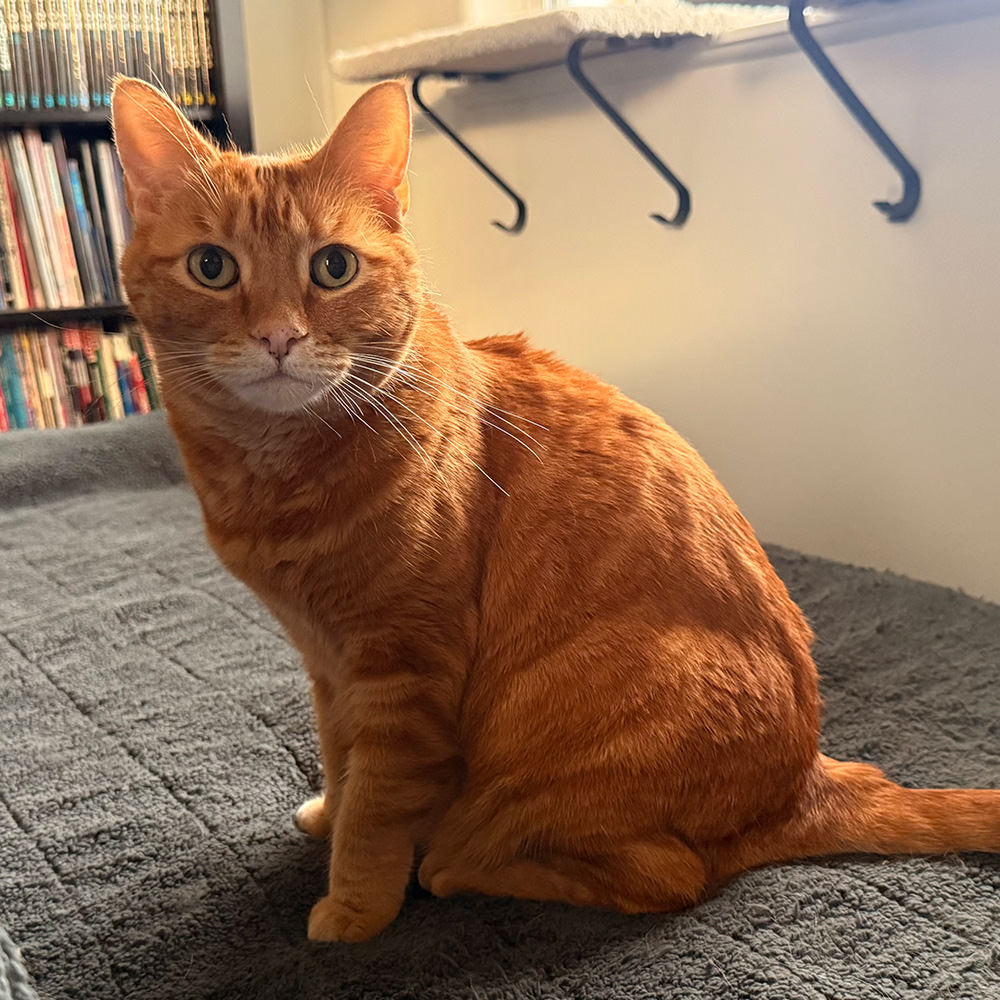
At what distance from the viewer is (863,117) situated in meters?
1.39

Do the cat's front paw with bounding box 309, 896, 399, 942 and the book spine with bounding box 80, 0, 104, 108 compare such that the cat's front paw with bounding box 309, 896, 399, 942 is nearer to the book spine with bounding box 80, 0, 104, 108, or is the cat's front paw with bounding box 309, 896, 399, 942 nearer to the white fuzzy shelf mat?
the white fuzzy shelf mat

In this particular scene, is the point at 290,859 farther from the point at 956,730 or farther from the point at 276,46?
the point at 276,46

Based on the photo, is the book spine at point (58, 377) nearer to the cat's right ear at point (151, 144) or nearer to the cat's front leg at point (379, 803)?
the cat's right ear at point (151, 144)

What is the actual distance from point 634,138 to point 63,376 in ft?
5.52

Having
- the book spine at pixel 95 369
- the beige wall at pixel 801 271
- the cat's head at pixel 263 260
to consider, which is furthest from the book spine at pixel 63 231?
the cat's head at pixel 263 260

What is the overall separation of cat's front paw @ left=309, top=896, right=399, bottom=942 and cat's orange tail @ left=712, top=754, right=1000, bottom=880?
12.7 inches

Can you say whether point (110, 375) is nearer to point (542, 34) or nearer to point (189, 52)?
point (189, 52)

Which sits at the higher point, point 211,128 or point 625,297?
point 211,128

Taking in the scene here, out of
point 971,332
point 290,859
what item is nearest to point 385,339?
point 290,859

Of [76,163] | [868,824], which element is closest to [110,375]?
[76,163]

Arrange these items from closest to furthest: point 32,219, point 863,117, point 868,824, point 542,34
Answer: point 868,824 < point 863,117 < point 542,34 < point 32,219

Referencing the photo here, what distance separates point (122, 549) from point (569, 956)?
1238 mm

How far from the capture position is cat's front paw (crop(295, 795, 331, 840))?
1031mm

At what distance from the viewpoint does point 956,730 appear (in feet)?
3.76
